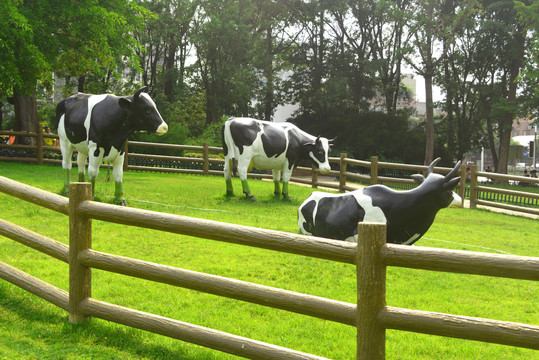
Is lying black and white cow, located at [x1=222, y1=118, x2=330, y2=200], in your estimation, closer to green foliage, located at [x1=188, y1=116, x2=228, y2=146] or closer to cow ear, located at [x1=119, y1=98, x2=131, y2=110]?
cow ear, located at [x1=119, y1=98, x2=131, y2=110]

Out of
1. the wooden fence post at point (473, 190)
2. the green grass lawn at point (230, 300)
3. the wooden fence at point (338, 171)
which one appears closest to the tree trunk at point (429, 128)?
the wooden fence at point (338, 171)

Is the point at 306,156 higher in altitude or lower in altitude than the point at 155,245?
higher

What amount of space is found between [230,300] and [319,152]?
24.5ft

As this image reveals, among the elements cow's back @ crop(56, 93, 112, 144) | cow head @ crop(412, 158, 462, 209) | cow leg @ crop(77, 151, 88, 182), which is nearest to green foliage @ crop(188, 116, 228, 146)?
cow leg @ crop(77, 151, 88, 182)

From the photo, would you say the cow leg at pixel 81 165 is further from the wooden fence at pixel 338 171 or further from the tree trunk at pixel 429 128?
the tree trunk at pixel 429 128

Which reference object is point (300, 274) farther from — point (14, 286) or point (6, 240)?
point (6, 240)

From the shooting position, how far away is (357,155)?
3378 cm

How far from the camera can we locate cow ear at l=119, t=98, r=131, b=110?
9.78 metres

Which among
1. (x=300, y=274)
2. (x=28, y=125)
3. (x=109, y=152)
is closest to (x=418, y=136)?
(x=28, y=125)

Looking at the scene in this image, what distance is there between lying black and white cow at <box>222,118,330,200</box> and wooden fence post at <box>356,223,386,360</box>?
8.82 metres

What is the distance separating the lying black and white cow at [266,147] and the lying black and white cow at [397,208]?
17.8 ft

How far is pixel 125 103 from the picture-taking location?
32.2 ft

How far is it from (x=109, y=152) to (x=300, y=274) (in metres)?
5.10

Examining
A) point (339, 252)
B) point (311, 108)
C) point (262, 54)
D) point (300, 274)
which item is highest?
point (262, 54)
